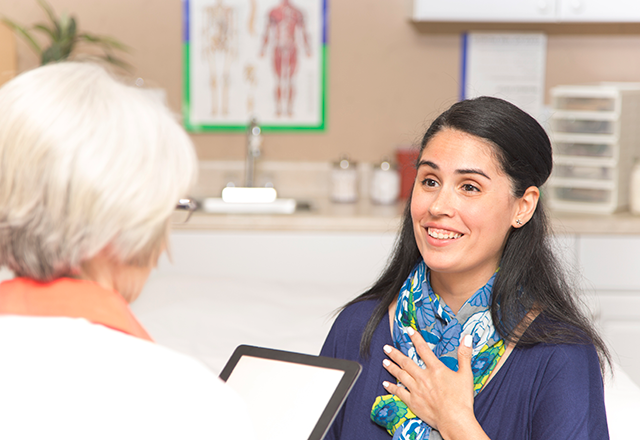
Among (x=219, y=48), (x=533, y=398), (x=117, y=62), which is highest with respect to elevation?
(x=219, y=48)

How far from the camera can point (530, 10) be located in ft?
9.20

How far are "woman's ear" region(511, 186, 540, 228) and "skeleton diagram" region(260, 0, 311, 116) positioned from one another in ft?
6.88

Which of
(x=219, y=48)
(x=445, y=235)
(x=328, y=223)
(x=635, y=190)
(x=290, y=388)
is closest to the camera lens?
(x=290, y=388)

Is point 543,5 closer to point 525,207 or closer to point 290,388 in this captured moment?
point 525,207

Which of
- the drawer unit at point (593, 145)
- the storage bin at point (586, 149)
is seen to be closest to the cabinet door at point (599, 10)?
the drawer unit at point (593, 145)

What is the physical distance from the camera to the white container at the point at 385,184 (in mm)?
2977

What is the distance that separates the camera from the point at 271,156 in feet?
10.6

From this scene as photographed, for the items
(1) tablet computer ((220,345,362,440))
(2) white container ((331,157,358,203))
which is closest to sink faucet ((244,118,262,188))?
(2) white container ((331,157,358,203))

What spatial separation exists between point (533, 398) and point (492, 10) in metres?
2.13

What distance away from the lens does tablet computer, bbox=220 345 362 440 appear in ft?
2.49

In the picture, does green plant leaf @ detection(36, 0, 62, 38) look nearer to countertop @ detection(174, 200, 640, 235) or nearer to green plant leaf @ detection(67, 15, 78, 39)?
green plant leaf @ detection(67, 15, 78, 39)

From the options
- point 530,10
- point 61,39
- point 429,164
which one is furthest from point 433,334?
point 61,39

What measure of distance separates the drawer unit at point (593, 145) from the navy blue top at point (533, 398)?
184 cm

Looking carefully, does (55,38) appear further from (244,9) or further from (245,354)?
(245,354)
